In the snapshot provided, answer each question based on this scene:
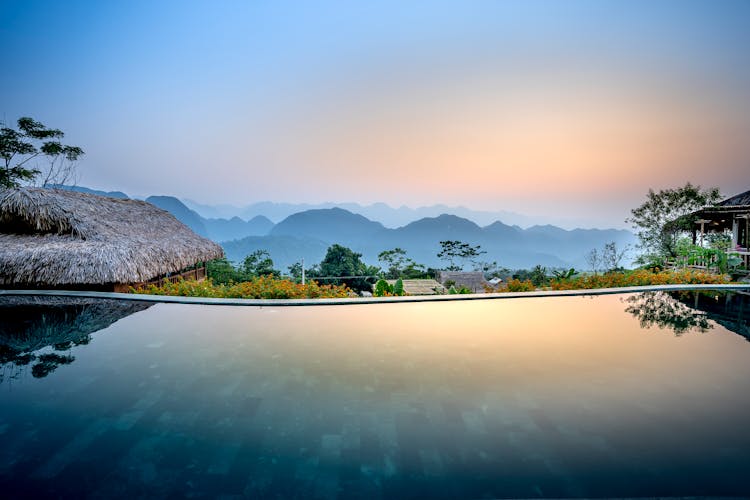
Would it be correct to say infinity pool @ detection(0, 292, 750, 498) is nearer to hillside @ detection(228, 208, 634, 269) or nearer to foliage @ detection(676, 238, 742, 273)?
foliage @ detection(676, 238, 742, 273)

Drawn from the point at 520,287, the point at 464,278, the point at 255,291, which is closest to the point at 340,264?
the point at 464,278

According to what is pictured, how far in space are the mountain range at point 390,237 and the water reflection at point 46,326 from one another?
59676 millimetres

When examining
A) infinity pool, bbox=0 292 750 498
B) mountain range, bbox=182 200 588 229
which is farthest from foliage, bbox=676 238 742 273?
mountain range, bbox=182 200 588 229

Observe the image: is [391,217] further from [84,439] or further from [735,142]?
[84,439]

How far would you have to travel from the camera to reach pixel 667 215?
14.2m

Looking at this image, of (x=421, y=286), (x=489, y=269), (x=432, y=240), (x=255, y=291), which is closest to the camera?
(x=255, y=291)

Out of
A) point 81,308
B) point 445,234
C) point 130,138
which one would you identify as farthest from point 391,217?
A: point 81,308

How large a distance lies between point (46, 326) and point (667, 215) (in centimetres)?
1851

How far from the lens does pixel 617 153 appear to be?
45.9 ft

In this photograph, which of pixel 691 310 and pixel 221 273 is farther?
pixel 221 273

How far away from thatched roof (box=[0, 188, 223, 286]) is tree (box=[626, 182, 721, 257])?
54.8ft

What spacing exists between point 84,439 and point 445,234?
246 feet

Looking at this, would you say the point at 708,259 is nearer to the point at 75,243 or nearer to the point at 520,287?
the point at 520,287

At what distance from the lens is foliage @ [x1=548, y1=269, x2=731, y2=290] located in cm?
853
